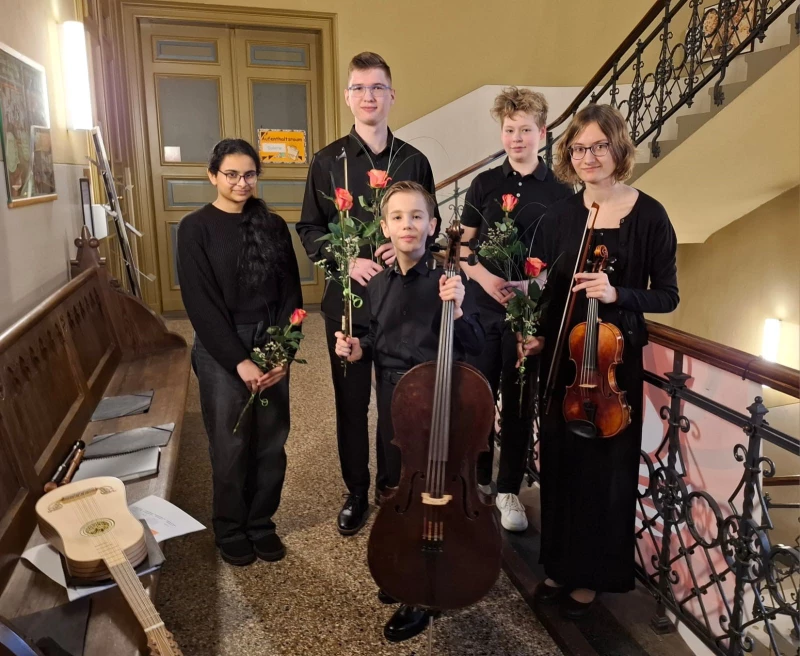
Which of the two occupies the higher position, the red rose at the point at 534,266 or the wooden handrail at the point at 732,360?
the red rose at the point at 534,266

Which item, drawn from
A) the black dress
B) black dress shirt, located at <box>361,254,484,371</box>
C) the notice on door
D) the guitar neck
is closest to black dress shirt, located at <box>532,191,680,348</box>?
the black dress

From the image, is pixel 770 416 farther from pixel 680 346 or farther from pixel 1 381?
pixel 1 381

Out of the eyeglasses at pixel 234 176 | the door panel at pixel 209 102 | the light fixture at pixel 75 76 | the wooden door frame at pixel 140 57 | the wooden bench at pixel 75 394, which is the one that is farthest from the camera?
the door panel at pixel 209 102

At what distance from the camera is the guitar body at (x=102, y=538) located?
129cm

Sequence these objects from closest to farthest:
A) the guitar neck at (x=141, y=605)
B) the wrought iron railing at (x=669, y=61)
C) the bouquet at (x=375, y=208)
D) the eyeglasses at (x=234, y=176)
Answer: the guitar neck at (x=141, y=605) < the bouquet at (x=375, y=208) < the eyeglasses at (x=234, y=176) < the wrought iron railing at (x=669, y=61)

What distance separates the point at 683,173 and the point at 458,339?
380 centimetres

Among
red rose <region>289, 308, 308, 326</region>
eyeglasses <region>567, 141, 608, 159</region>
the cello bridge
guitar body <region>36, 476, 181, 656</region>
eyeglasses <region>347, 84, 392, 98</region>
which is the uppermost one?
eyeglasses <region>347, 84, 392, 98</region>

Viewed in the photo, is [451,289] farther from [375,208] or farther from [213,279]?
[213,279]

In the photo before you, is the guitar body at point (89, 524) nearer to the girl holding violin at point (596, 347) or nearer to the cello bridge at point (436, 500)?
the cello bridge at point (436, 500)

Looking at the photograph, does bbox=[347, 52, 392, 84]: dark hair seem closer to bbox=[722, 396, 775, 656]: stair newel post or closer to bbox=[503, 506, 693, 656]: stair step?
bbox=[722, 396, 775, 656]: stair newel post

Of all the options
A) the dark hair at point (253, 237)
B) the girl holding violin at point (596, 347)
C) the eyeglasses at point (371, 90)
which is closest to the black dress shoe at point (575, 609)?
the girl holding violin at point (596, 347)

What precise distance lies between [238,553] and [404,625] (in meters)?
0.66

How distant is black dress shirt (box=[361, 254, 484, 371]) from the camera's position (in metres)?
1.77

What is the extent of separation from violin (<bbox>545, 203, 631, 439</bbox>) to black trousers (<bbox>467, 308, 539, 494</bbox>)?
1.50 ft
